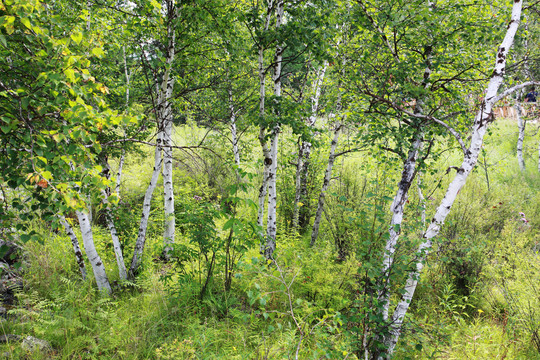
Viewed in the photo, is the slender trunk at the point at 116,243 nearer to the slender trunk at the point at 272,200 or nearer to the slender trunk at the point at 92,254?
the slender trunk at the point at 92,254

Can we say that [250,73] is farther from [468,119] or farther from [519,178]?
[519,178]

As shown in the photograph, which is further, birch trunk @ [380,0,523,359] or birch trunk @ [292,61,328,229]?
birch trunk @ [292,61,328,229]

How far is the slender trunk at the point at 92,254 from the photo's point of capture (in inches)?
153

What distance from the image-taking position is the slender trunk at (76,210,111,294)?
3893 mm

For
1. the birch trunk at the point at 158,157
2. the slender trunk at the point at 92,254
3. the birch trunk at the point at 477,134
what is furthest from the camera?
the birch trunk at the point at 158,157

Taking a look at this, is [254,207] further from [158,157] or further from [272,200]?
[158,157]

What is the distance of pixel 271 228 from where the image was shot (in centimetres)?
518

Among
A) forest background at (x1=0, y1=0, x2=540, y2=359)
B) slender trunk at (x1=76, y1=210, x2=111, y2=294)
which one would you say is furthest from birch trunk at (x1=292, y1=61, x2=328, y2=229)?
slender trunk at (x1=76, y1=210, x2=111, y2=294)

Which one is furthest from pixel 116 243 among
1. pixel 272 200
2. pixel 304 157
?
pixel 304 157

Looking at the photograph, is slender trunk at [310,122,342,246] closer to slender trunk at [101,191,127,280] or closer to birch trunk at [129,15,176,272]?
birch trunk at [129,15,176,272]

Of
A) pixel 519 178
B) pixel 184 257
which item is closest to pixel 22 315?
pixel 184 257

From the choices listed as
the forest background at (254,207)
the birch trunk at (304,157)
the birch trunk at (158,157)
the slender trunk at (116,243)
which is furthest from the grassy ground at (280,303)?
the birch trunk at (304,157)

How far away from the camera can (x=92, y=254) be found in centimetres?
405

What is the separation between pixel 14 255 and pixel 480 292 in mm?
8211
